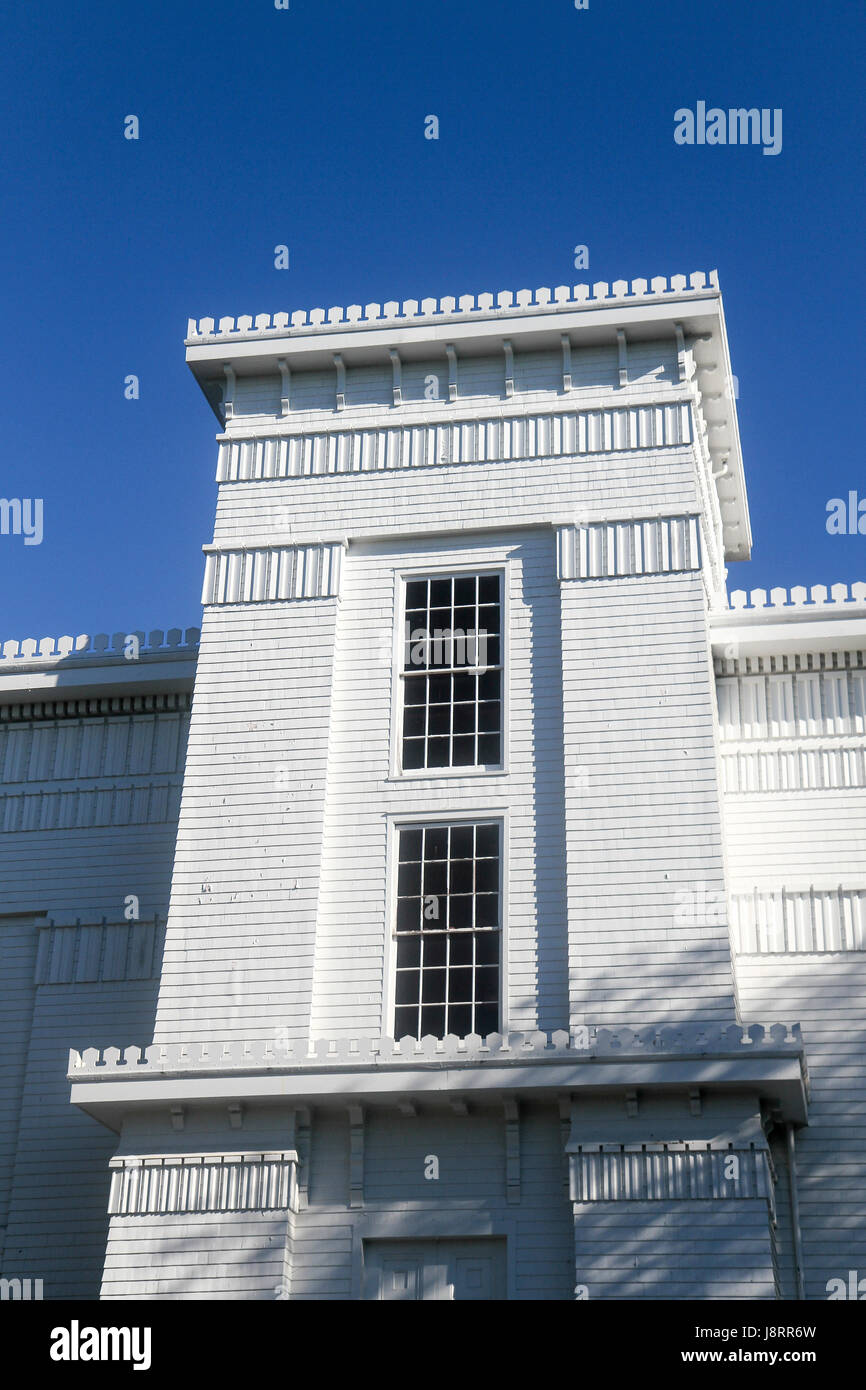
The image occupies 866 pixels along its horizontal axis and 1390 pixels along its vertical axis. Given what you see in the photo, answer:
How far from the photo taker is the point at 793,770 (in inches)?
832

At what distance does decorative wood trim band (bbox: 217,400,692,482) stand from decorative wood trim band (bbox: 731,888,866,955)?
5670mm

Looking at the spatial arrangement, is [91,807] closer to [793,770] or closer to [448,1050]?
[448,1050]

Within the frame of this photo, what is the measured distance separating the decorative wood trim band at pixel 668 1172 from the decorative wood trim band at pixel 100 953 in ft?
22.9

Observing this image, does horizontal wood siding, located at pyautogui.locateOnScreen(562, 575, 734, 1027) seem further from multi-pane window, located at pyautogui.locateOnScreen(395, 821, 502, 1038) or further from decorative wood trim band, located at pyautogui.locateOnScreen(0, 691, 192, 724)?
decorative wood trim band, located at pyautogui.locateOnScreen(0, 691, 192, 724)

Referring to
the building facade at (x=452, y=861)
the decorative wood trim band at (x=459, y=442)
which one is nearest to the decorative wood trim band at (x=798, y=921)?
the building facade at (x=452, y=861)

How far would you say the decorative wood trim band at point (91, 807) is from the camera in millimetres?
23047

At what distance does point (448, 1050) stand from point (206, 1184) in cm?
294

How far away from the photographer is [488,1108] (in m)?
18.0

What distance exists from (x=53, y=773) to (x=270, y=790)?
481 centimetres

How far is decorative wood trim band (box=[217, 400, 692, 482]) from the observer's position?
21.3m

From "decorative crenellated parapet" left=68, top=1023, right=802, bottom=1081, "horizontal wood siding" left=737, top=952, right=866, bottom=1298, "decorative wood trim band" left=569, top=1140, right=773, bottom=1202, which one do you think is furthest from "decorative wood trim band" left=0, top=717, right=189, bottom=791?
"decorative wood trim band" left=569, top=1140, right=773, bottom=1202

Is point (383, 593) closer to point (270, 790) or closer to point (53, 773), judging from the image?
point (270, 790)

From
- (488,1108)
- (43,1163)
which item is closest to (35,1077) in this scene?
(43,1163)

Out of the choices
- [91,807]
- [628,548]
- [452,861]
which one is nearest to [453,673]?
[452,861]
